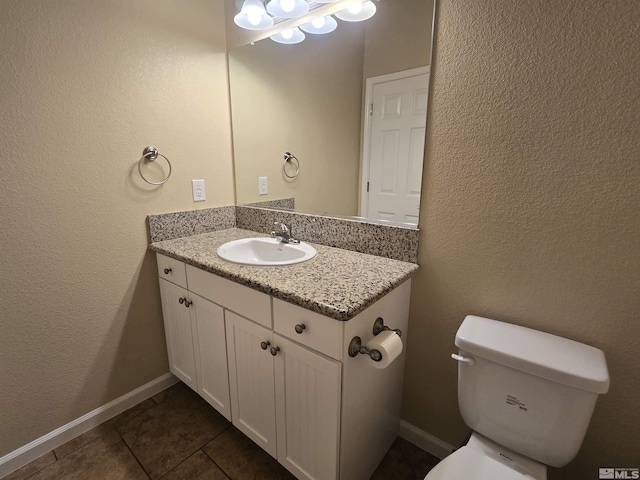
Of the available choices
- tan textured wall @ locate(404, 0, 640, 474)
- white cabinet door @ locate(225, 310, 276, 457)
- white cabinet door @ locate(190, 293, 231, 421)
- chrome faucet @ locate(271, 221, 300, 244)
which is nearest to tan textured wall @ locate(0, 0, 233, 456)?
white cabinet door @ locate(190, 293, 231, 421)

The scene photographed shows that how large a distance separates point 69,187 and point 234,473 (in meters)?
1.36

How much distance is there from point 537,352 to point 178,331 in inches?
59.3

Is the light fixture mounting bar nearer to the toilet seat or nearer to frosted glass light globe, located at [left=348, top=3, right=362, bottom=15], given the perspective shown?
frosted glass light globe, located at [left=348, top=3, right=362, bottom=15]

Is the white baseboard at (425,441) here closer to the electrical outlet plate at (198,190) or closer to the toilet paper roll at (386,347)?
the toilet paper roll at (386,347)

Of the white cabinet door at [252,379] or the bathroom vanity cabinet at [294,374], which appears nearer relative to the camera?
the bathroom vanity cabinet at [294,374]

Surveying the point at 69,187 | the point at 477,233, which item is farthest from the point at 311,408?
the point at 69,187

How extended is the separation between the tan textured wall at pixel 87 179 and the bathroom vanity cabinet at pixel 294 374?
311 mm

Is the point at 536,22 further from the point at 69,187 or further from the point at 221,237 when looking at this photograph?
the point at 69,187

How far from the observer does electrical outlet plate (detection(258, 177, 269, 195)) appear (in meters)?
1.85

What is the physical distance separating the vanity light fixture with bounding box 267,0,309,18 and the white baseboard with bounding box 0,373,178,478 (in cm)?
195

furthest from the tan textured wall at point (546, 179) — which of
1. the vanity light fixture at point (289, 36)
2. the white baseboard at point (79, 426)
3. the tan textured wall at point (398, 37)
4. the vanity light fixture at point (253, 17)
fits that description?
the white baseboard at point (79, 426)

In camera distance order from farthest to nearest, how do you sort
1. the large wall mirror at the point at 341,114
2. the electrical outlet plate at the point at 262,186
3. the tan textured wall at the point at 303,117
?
the electrical outlet plate at the point at 262,186
the tan textured wall at the point at 303,117
the large wall mirror at the point at 341,114

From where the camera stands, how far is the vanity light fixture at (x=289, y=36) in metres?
1.55

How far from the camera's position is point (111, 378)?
5.11ft
